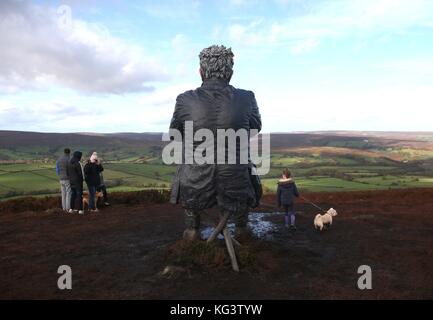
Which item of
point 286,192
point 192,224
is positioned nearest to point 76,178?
point 286,192

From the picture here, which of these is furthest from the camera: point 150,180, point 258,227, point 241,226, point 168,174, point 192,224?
point 168,174

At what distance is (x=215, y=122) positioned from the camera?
6.75m

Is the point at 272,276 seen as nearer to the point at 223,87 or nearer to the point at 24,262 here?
the point at 223,87

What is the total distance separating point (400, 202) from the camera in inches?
556

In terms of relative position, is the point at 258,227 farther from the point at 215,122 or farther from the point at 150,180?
the point at 150,180

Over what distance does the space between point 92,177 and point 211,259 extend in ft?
26.1

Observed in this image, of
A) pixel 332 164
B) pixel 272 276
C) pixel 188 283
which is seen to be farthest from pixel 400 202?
pixel 332 164

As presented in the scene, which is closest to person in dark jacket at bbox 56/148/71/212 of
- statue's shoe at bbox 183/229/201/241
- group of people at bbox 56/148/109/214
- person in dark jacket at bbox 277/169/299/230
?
group of people at bbox 56/148/109/214

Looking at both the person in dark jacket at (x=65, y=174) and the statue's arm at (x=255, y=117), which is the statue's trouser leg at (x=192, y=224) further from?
the person in dark jacket at (x=65, y=174)

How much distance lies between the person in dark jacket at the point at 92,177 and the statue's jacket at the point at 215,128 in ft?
23.1

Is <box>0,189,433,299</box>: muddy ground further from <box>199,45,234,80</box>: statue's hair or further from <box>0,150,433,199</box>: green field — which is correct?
<box>0,150,433,199</box>: green field

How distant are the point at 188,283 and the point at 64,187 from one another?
8.92m

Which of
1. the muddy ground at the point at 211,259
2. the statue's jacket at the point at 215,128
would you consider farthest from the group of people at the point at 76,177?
the statue's jacket at the point at 215,128
